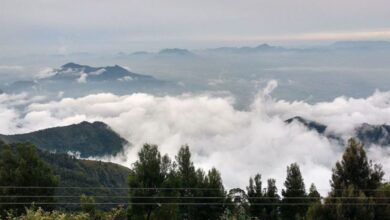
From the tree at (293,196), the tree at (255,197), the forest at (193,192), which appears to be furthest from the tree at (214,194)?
the tree at (293,196)

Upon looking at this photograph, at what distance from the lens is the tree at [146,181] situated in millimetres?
30250

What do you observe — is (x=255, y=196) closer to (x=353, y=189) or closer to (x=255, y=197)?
(x=255, y=197)

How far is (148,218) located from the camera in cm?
2981

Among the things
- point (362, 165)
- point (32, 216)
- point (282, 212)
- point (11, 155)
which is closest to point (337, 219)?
point (362, 165)

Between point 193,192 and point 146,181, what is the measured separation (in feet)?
15.3

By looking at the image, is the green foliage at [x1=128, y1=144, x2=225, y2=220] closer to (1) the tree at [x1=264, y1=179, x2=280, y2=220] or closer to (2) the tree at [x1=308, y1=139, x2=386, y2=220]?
(1) the tree at [x1=264, y1=179, x2=280, y2=220]

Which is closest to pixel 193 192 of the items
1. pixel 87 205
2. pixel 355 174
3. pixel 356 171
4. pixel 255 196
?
pixel 255 196

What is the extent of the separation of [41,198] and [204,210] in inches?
473

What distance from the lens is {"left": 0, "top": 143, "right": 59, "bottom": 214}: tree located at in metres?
29.1

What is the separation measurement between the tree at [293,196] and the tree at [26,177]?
58.6 ft

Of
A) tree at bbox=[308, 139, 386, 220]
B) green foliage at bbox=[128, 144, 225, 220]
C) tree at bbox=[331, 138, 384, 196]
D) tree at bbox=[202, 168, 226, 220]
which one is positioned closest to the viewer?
tree at bbox=[308, 139, 386, 220]

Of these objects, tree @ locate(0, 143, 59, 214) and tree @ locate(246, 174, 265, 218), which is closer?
tree @ locate(0, 143, 59, 214)

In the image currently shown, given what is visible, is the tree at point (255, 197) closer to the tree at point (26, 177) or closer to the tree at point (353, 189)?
the tree at point (353, 189)

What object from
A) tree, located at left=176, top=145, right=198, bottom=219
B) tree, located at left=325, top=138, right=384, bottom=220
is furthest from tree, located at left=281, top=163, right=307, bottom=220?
tree, located at left=176, top=145, right=198, bottom=219
